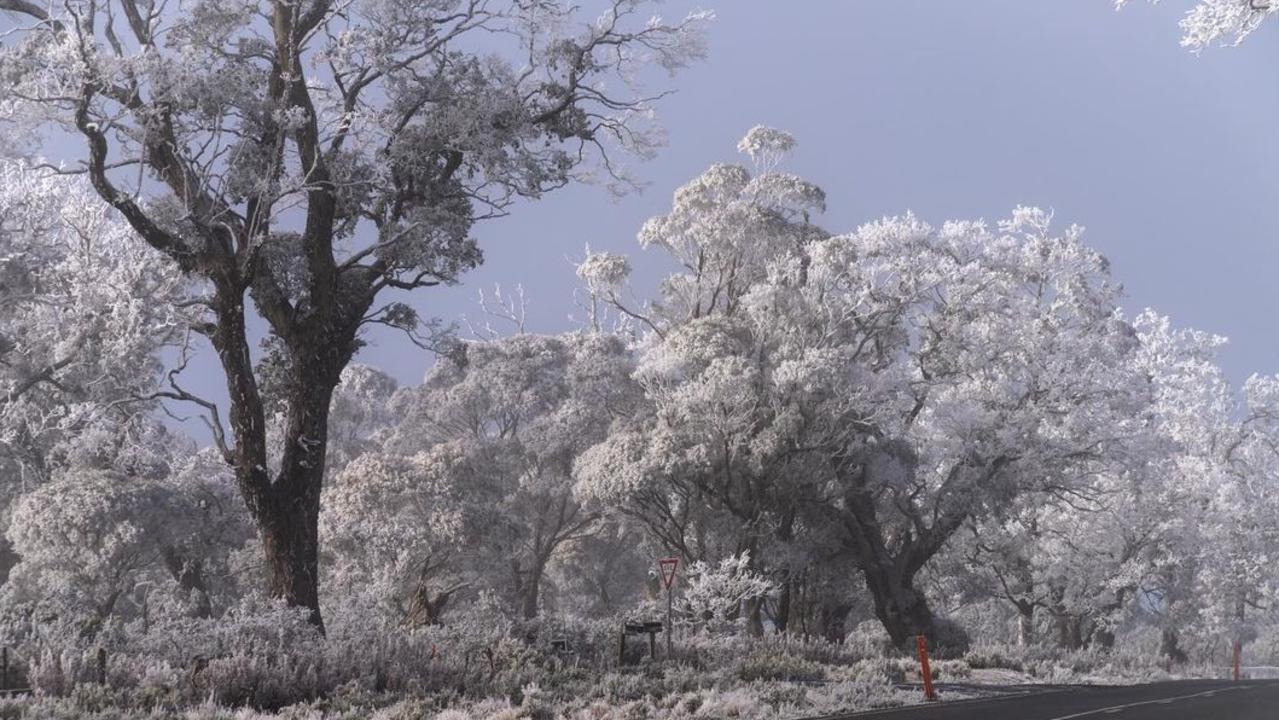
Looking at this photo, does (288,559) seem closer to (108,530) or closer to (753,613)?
(753,613)

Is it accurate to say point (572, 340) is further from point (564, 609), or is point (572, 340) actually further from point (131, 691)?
point (131, 691)

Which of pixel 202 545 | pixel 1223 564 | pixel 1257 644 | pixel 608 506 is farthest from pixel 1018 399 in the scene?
pixel 1257 644

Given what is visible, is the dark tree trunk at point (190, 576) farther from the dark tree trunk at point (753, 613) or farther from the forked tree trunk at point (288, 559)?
the forked tree trunk at point (288, 559)

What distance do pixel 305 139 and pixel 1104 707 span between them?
15468 mm

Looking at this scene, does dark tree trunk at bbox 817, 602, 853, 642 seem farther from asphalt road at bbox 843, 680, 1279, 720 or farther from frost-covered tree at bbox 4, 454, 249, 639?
frost-covered tree at bbox 4, 454, 249, 639

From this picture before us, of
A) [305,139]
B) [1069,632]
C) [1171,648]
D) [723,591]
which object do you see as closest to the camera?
[305,139]

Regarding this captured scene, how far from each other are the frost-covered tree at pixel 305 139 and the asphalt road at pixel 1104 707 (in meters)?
9.62

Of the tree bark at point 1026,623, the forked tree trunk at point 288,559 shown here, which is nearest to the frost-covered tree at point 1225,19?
the forked tree trunk at point 288,559

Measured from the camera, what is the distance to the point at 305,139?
1936 cm

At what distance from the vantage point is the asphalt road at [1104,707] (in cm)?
1525

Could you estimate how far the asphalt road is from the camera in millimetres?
15250

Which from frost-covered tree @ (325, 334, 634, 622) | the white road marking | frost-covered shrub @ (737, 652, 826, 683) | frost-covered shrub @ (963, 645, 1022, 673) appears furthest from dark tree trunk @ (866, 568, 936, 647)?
frost-covered shrub @ (737, 652, 826, 683)

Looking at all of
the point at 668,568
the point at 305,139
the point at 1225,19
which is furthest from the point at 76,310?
the point at 1225,19

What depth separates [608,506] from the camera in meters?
34.8
